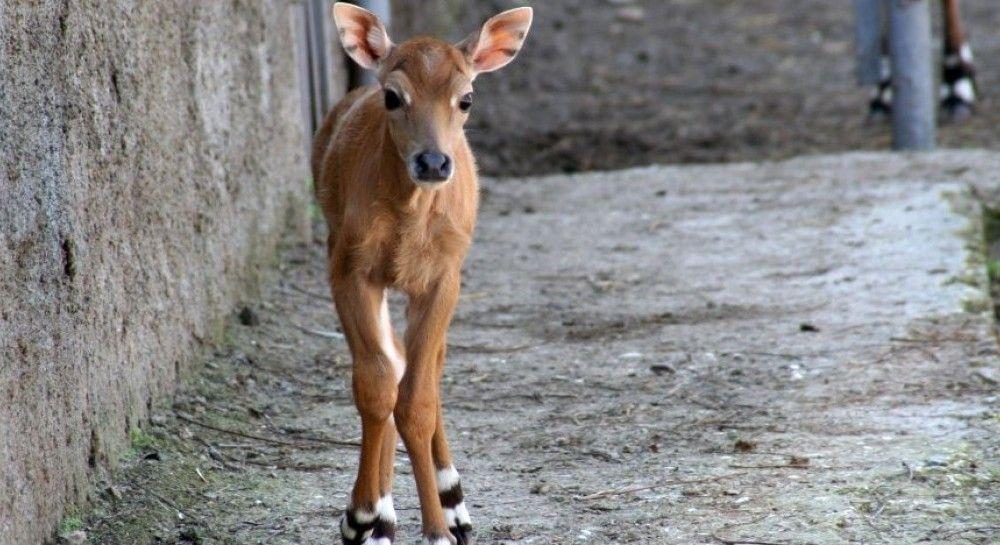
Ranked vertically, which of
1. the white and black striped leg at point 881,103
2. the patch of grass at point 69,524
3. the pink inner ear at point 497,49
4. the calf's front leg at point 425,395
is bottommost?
the patch of grass at point 69,524

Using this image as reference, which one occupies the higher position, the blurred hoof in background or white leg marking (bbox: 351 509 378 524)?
the blurred hoof in background

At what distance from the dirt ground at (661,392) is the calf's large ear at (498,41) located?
4.56 feet

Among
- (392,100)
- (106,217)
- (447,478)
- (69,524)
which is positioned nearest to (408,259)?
(392,100)

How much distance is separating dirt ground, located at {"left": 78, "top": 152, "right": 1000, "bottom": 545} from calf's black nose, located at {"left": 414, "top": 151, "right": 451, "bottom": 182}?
112 centimetres

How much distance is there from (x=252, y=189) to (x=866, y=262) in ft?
10.1

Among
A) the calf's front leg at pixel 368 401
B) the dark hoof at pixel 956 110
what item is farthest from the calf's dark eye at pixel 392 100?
the dark hoof at pixel 956 110

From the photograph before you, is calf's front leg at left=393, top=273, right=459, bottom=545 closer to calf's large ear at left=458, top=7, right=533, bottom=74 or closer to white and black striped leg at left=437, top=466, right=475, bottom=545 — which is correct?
white and black striped leg at left=437, top=466, right=475, bottom=545

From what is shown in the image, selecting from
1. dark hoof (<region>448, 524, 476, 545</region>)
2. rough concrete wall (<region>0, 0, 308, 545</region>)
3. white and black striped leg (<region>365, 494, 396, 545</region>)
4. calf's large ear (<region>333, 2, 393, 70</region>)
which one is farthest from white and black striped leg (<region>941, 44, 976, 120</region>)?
white and black striped leg (<region>365, 494, 396, 545</region>)

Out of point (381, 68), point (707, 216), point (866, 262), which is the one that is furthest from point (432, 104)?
point (707, 216)

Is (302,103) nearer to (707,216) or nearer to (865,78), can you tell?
(707,216)

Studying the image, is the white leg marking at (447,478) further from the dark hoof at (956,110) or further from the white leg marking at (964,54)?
the white leg marking at (964,54)

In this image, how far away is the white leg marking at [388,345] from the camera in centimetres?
Result: 471

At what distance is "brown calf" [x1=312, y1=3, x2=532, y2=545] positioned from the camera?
459 cm

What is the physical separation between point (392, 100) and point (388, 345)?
0.78 metres
